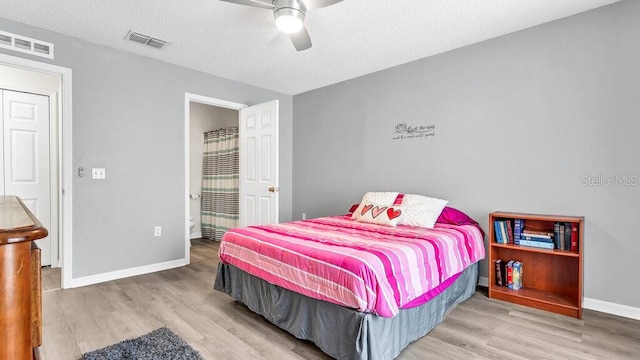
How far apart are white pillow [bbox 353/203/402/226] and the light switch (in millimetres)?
2681

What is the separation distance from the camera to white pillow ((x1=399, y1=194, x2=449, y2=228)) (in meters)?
2.93

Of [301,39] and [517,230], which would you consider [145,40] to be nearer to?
[301,39]

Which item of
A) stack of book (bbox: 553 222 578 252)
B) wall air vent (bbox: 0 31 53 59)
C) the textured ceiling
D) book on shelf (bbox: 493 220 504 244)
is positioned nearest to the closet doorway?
wall air vent (bbox: 0 31 53 59)

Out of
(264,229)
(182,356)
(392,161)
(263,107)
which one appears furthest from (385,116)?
(182,356)

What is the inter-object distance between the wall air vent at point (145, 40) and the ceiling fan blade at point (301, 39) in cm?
150

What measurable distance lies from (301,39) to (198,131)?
3.69 meters

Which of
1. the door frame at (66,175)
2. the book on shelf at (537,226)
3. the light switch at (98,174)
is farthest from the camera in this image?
the light switch at (98,174)

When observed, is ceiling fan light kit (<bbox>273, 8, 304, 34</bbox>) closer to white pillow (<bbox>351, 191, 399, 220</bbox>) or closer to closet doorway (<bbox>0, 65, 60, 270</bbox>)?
white pillow (<bbox>351, 191, 399, 220</bbox>)

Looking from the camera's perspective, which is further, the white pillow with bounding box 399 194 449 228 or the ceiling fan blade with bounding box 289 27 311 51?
the white pillow with bounding box 399 194 449 228

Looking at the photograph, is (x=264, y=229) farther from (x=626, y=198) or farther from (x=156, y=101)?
(x=626, y=198)

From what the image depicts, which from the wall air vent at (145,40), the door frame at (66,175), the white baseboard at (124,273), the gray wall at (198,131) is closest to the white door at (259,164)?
the white baseboard at (124,273)

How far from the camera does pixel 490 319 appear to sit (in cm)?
239

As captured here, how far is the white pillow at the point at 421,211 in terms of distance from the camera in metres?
2.93

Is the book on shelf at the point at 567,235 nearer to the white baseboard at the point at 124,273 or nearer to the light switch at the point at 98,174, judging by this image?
the white baseboard at the point at 124,273
